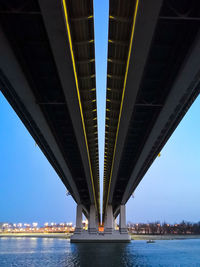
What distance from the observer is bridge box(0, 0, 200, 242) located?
11164 mm

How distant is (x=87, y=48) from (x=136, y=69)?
8.89ft

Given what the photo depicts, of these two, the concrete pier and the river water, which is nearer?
the river water

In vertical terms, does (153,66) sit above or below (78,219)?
above

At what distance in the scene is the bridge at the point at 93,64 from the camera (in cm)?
1116

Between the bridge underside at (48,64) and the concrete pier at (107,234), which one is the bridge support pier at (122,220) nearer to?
the concrete pier at (107,234)

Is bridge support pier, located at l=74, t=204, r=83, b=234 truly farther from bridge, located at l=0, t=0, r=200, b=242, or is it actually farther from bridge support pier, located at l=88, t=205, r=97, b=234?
bridge, located at l=0, t=0, r=200, b=242

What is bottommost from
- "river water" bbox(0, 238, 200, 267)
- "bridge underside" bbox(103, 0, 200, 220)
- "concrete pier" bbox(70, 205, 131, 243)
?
"river water" bbox(0, 238, 200, 267)

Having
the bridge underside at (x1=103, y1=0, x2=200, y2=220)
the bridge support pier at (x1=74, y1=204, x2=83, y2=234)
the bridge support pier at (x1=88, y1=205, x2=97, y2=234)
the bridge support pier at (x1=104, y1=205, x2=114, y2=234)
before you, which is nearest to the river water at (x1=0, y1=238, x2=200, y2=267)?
the bridge underside at (x1=103, y1=0, x2=200, y2=220)

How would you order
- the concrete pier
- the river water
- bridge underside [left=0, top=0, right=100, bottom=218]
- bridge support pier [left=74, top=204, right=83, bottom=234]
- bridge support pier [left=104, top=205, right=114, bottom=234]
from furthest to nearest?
bridge support pier [left=74, top=204, right=83, bottom=234] → bridge support pier [left=104, top=205, right=114, bottom=234] → the concrete pier → the river water → bridge underside [left=0, top=0, right=100, bottom=218]

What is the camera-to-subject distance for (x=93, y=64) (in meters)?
15.3

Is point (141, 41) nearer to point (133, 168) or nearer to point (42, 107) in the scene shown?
point (42, 107)

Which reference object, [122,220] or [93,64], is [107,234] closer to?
[122,220]

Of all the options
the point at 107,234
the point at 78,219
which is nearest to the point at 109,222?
the point at 107,234

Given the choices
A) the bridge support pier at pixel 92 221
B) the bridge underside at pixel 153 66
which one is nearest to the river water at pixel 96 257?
the bridge underside at pixel 153 66
